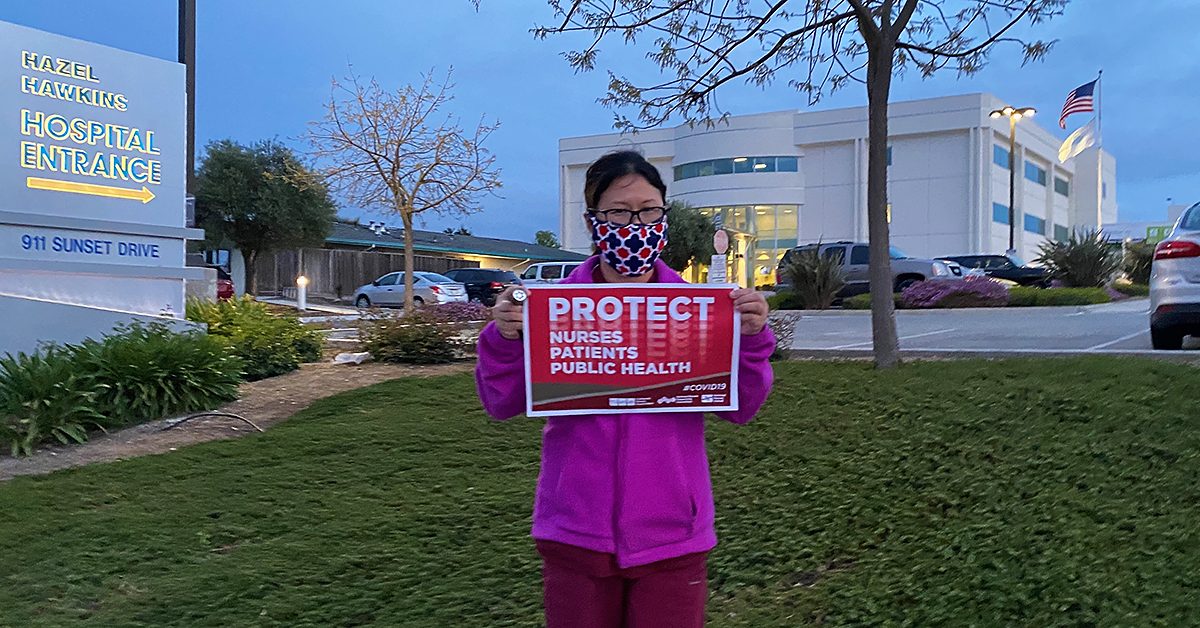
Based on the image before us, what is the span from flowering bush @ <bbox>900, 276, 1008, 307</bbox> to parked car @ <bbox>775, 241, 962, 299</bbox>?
1.16 m

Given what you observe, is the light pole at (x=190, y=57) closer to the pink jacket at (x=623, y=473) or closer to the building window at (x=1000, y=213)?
the pink jacket at (x=623, y=473)

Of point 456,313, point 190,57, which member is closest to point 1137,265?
point 456,313

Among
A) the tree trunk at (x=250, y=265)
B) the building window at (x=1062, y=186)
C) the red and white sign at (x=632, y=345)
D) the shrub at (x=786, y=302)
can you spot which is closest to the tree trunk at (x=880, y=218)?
the red and white sign at (x=632, y=345)

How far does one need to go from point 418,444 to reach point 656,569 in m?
4.99

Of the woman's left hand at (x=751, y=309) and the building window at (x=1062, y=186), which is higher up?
the building window at (x=1062, y=186)

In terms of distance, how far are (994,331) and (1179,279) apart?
5.39 m

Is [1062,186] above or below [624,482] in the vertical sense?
above

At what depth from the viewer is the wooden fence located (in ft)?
137

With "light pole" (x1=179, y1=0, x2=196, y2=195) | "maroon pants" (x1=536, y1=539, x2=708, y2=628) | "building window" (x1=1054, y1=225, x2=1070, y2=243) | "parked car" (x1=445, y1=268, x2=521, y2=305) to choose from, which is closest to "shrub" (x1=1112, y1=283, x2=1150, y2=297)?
"parked car" (x1=445, y1=268, x2=521, y2=305)

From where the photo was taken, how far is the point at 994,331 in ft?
45.2

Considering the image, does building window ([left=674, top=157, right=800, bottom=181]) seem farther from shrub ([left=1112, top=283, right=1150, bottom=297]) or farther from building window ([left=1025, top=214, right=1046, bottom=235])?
shrub ([left=1112, top=283, right=1150, bottom=297])

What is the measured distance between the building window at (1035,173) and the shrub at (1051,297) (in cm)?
4151

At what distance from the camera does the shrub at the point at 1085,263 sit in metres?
25.7

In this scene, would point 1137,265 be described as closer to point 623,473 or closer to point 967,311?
point 967,311
